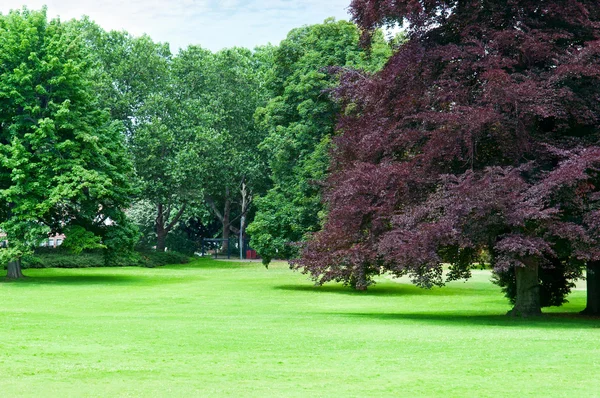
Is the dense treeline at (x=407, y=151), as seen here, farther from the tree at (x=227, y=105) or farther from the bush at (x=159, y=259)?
the tree at (x=227, y=105)

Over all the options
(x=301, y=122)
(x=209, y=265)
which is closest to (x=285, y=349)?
(x=301, y=122)

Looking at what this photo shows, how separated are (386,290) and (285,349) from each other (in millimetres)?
28764

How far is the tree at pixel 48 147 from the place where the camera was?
48.9 m

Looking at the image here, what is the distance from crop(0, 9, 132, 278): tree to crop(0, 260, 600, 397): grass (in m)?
14.2

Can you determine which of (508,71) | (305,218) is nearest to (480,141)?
(508,71)

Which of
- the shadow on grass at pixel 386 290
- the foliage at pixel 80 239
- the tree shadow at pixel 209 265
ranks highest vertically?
the foliage at pixel 80 239

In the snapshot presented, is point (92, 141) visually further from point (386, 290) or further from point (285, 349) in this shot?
point (285, 349)

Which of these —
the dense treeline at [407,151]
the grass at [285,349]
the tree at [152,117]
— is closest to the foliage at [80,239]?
the dense treeline at [407,151]

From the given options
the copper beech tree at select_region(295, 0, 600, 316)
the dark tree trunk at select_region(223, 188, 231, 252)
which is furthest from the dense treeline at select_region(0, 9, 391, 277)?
the dark tree trunk at select_region(223, 188, 231, 252)

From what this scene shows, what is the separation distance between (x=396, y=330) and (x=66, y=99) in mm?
33089

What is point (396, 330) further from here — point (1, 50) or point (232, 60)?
point (232, 60)

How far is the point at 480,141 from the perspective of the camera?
25156 mm

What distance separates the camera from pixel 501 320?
26.1 metres

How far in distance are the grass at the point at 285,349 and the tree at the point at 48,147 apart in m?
Answer: 14.2
